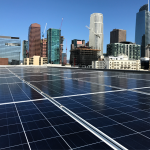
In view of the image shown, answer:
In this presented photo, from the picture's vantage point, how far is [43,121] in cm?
746

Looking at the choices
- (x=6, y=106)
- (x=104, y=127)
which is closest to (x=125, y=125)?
(x=104, y=127)

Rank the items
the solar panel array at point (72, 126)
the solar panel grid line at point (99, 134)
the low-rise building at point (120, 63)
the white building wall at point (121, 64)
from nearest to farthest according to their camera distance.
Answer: the solar panel grid line at point (99, 134), the solar panel array at point (72, 126), the white building wall at point (121, 64), the low-rise building at point (120, 63)

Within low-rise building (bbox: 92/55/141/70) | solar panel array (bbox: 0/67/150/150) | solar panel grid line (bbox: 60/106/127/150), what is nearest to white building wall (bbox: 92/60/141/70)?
low-rise building (bbox: 92/55/141/70)

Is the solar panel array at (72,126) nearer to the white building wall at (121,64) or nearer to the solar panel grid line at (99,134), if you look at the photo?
the solar panel grid line at (99,134)

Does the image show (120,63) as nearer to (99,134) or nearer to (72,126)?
(72,126)

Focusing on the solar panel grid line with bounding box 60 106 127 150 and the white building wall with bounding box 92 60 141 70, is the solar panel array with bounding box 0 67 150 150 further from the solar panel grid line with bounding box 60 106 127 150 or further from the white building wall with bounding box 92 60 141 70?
the white building wall with bounding box 92 60 141 70

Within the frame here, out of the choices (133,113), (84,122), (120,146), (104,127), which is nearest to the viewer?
(120,146)

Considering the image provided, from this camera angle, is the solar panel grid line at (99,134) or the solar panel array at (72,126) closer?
the solar panel grid line at (99,134)

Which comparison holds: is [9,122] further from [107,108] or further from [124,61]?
[124,61]

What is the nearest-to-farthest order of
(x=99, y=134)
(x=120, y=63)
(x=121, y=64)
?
(x=99, y=134), (x=120, y=63), (x=121, y=64)

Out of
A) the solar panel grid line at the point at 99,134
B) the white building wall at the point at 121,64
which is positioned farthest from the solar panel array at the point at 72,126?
the white building wall at the point at 121,64

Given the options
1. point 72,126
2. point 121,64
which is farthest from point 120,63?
point 72,126

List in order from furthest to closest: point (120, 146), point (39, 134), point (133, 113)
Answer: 1. point (133, 113)
2. point (39, 134)
3. point (120, 146)

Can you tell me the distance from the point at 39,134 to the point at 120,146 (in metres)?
2.87
